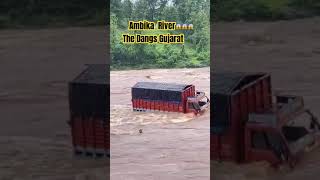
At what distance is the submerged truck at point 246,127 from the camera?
582cm

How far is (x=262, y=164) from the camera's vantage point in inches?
233

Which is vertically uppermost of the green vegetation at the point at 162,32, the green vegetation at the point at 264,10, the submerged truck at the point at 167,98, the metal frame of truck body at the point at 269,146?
the green vegetation at the point at 264,10

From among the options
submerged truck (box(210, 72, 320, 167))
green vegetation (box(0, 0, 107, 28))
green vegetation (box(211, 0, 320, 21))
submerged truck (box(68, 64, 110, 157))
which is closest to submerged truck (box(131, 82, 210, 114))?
submerged truck (box(210, 72, 320, 167))

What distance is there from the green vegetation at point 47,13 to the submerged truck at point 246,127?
9740mm

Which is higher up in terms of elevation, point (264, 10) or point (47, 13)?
point (264, 10)

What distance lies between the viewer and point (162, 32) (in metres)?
5.68

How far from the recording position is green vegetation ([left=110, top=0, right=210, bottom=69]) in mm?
5652

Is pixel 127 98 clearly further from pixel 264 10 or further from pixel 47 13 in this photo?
pixel 264 10

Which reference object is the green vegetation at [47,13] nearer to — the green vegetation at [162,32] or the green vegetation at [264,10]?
the green vegetation at [264,10]

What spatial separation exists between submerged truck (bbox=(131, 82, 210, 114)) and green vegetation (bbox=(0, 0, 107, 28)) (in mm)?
9513

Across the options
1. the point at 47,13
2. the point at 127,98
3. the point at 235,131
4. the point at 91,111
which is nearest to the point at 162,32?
the point at 127,98

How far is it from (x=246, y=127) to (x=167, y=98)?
3.25ft

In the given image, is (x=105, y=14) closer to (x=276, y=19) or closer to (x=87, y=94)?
(x=276, y=19)

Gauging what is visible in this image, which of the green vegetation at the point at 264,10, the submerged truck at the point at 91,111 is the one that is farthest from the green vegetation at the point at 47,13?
the submerged truck at the point at 91,111
